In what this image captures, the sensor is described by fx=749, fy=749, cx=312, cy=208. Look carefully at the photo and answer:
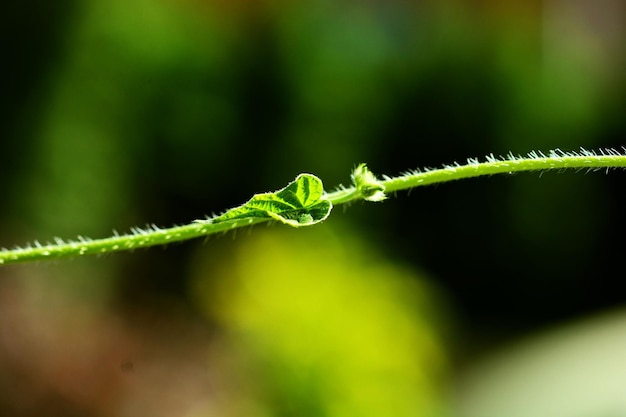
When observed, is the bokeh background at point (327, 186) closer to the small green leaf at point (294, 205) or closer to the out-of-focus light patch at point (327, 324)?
the out-of-focus light patch at point (327, 324)

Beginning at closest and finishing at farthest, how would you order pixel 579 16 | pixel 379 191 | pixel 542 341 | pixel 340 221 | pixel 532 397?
pixel 379 191
pixel 532 397
pixel 340 221
pixel 542 341
pixel 579 16

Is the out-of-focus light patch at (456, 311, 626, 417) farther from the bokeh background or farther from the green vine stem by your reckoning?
the green vine stem

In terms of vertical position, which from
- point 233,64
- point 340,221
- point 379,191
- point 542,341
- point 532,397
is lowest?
point 379,191

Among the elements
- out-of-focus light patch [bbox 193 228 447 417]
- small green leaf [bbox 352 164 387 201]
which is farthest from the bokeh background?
small green leaf [bbox 352 164 387 201]

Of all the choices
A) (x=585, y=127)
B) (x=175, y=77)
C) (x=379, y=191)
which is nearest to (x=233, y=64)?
(x=175, y=77)

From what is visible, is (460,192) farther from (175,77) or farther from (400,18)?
(175,77)

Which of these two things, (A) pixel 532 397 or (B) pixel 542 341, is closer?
(A) pixel 532 397
